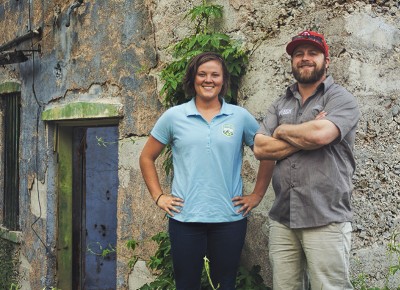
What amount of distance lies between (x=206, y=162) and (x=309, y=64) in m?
0.72

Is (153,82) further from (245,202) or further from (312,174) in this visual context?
(312,174)

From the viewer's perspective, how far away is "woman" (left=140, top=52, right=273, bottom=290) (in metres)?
3.07

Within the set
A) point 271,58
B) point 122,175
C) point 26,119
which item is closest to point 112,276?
point 26,119

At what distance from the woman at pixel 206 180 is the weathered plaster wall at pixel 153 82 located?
0.59 m

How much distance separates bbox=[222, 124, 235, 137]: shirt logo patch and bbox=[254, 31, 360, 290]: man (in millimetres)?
170

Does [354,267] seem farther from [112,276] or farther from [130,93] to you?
[112,276]

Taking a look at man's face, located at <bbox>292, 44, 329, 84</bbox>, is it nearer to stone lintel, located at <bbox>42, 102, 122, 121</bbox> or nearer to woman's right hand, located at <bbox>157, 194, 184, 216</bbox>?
woman's right hand, located at <bbox>157, 194, 184, 216</bbox>

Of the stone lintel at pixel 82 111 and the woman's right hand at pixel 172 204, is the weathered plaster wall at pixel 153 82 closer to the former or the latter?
the stone lintel at pixel 82 111

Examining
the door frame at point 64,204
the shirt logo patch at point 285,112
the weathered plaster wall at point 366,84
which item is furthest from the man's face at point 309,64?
the door frame at point 64,204

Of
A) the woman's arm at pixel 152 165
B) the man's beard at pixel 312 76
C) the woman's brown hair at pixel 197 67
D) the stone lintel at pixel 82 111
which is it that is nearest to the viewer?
the man's beard at pixel 312 76

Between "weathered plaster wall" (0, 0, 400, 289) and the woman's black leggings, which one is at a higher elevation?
"weathered plaster wall" (0, 0, 400, 289)

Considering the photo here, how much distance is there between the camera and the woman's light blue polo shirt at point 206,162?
10.0ft

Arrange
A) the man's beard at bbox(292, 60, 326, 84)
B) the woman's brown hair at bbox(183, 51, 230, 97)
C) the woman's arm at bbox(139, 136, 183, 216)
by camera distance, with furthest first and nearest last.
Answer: the woman's arm at bbox(139, 136, 183, 216) → the woman's brown hair at bbox(183, 51, 230, 97) → the man's beard at bbox(292, 60, 326, 84)

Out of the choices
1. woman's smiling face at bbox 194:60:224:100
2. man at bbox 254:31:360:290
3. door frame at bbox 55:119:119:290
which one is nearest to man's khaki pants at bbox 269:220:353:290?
man at bbox 254:31:360:290
